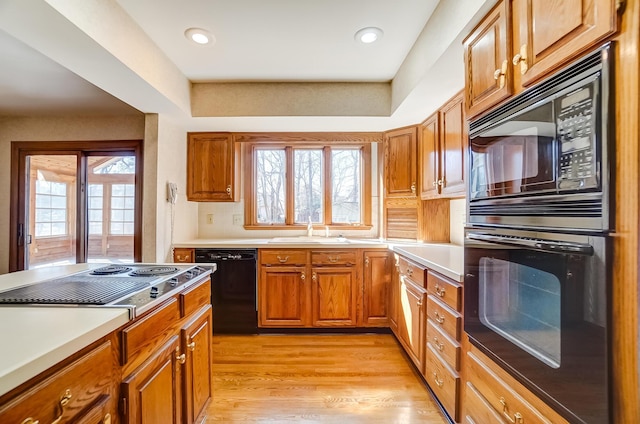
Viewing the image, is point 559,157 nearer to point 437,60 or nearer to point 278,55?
point 437,60

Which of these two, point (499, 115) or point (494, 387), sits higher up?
point (499, 115)

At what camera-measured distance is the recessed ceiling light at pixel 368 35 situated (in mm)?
1918

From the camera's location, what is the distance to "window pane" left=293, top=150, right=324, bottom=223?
3.52 metres

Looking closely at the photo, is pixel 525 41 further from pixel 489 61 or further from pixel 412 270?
pixel 412 270

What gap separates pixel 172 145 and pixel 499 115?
2759 mm

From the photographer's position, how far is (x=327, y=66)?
2.40 meters

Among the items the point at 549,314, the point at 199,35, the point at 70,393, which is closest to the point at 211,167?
the point at 199,35

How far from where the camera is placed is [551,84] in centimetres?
87

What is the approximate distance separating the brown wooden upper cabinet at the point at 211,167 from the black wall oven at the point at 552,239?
2.54 m

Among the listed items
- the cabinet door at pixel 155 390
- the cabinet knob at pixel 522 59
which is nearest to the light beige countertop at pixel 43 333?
the cabinet door at pixel 155 390

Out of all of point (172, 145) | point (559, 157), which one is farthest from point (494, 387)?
point (172, 145)

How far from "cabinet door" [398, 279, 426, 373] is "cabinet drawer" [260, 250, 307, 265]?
964mm

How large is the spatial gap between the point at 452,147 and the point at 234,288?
231cm

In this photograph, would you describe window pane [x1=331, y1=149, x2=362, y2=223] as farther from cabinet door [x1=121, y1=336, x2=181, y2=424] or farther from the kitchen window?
cabinet door [x1=121, y1=336, x2=181, y2=424]
